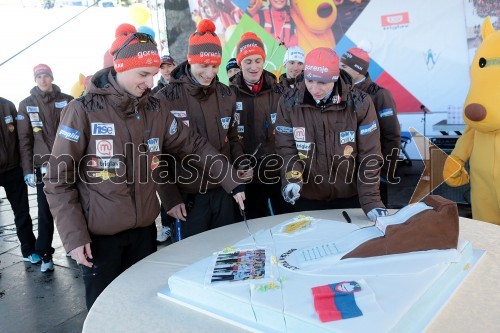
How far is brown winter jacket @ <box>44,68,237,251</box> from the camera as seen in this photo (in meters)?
1.65

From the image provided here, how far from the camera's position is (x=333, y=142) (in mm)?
2102

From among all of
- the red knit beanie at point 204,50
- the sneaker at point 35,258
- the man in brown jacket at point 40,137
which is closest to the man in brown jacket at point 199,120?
Result: the red knit beanie at point 204,50

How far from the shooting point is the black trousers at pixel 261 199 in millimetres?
3082

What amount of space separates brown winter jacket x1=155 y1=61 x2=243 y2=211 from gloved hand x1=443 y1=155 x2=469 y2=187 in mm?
1343

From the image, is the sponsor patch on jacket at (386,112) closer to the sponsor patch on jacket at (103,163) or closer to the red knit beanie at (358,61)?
the red knit beanie at (358,61)

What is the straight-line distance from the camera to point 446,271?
47.3 inches

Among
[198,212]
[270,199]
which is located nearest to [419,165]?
[270,199]

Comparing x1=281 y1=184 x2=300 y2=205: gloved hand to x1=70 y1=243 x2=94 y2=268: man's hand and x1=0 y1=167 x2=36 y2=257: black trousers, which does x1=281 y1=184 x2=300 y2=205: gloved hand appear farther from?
x1=0 y1=167 x2=36 y2=257: black trousers

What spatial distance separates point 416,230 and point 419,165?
203 inches

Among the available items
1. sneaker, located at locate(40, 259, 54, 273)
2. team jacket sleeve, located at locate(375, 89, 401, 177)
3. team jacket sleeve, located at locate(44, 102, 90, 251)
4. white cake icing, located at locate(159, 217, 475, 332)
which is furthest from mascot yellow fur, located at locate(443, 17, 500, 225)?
sneaker, located at locate(40, 259, 54, 273)

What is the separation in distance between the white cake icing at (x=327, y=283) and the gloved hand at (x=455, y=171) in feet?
4.30

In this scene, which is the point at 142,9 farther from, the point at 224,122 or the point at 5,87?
the point at 224,122

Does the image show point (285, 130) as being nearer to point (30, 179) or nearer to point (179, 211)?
point (179, 211)

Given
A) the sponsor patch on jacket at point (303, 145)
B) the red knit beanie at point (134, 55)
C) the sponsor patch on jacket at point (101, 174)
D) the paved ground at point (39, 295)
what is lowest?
the paved ground at point (39, 295)
